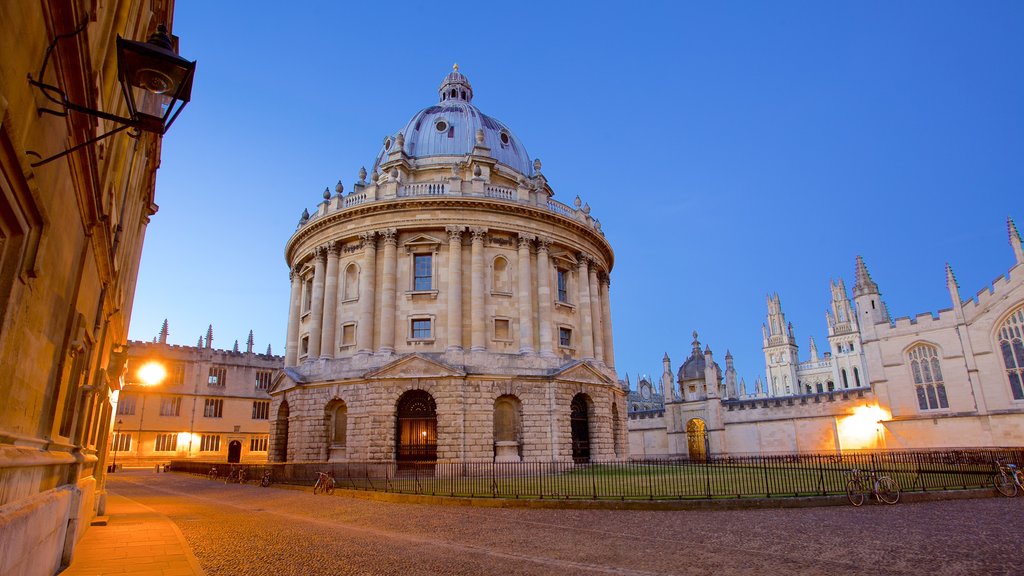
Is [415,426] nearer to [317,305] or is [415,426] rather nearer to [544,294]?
[317,305]

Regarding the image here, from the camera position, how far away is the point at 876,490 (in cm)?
1636

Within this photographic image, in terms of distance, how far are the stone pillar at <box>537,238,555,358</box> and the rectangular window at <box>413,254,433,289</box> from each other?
654 centimetres

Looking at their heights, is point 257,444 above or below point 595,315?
below

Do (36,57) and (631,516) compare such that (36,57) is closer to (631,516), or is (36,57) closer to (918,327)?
(631,516)

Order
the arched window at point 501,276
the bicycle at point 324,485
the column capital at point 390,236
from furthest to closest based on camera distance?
1. the arched window at point 501,276
2. the column capital at point 390,236
3. the bicycle at point 324,485

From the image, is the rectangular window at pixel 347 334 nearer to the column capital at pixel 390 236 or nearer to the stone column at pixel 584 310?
the column capital at pixel 390 236

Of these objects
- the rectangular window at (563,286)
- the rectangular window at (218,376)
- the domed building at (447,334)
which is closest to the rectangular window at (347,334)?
the domed building at (447,334)

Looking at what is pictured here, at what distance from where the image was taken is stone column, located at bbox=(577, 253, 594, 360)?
1464 inches

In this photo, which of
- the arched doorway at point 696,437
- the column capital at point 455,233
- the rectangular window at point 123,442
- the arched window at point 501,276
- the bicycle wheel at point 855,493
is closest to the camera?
the bicycle wheel at point 855,493

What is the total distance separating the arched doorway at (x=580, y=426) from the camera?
3344cm

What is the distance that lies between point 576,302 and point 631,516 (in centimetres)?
2352

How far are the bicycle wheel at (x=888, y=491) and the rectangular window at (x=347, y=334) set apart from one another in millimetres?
26734

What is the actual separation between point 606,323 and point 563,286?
5612 millimetres

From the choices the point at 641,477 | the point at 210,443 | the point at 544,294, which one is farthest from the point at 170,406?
the point at 641,477
